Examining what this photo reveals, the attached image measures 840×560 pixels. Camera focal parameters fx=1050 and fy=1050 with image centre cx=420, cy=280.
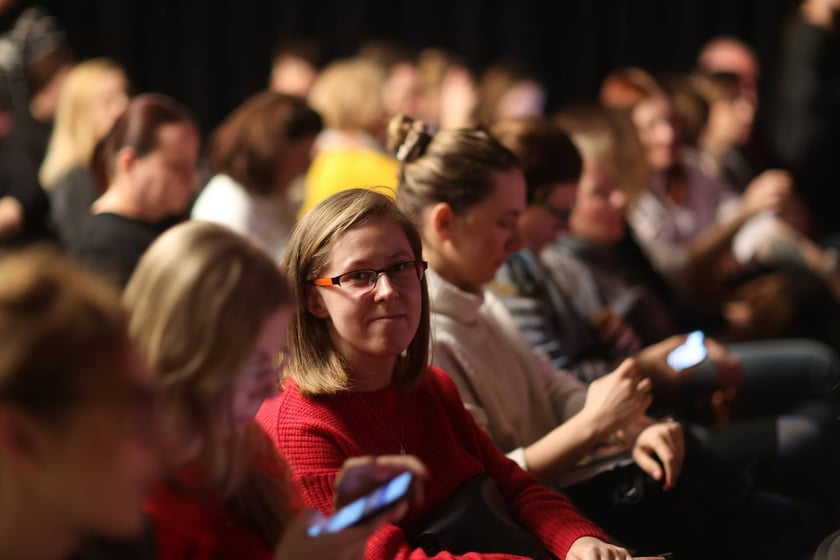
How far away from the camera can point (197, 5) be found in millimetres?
6895

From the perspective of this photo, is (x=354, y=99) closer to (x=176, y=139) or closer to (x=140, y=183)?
(x=176, y=139)

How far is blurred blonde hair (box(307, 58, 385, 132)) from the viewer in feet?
14.5

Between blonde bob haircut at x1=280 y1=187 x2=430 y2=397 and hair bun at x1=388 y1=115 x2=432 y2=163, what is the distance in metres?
0.46

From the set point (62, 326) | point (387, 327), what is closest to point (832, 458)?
point (387, 327)

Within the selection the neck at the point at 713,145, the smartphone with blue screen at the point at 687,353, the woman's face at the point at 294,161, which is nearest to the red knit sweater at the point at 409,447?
the smartphone with blue screen at the point at 687,353

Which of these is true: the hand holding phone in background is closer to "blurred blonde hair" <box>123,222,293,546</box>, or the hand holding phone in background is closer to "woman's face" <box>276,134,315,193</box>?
"blurred blonde hair" <box>123,222,293,546</box>

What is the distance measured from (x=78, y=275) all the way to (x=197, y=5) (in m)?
6.30

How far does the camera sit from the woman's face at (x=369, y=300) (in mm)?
1576

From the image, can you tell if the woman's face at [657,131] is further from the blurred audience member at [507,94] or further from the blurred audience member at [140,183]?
the blurred audience member at [140,183]

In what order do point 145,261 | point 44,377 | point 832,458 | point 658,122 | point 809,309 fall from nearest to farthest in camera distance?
point 44,377
point 145,261
point 832,458
point 809,309
point 658,122

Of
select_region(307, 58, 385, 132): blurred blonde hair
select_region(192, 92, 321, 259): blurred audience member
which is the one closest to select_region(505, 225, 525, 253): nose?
select_region(192, 92, 321, 259): blurred audience member

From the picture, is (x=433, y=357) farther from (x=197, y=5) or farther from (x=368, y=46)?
(x=197, y=5)

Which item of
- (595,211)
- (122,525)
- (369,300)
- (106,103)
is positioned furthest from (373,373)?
(106,103)

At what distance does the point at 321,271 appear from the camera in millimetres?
1595
